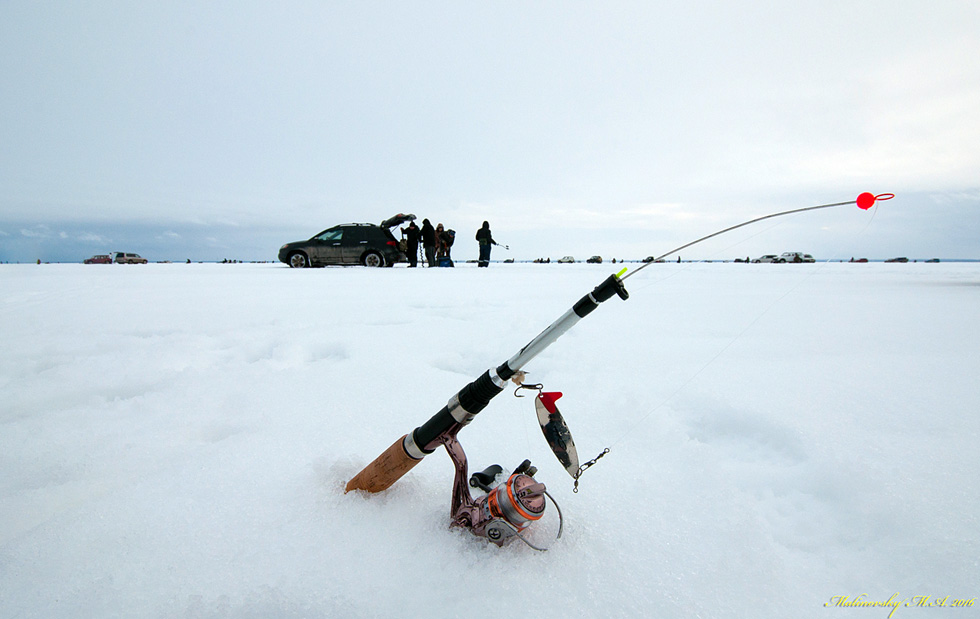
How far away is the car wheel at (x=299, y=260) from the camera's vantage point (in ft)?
49.5

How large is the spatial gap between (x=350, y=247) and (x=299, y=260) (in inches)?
A: 77.7

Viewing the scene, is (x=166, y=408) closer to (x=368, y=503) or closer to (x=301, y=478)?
(x=301, y=478)

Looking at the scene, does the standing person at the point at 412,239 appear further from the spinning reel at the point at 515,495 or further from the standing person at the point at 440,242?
the spinning reel at the point at 515,495

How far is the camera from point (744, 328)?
3.79 metres

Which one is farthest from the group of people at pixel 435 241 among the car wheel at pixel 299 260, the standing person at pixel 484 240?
the car wheel at pixel 299 260

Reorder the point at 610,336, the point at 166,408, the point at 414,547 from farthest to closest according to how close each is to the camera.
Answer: the point at 610,336
the point at 166,408
the point at 414,547

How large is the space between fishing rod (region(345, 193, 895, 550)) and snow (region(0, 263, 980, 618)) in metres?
0.10

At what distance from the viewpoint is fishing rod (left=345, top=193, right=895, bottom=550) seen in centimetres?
116

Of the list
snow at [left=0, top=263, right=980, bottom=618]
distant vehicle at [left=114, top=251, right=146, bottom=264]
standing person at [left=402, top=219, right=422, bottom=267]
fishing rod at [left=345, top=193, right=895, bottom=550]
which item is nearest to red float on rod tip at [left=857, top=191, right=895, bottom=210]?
fishing rod at [left=345, top=193, right=895, bottom=550]

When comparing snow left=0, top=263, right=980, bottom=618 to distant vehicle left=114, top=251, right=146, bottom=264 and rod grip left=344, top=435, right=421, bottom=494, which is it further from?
distant vehicle left=114, top=251, right=146, bottom=264

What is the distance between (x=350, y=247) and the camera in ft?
48.9

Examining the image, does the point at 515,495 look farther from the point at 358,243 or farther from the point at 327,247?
the point at 327,247

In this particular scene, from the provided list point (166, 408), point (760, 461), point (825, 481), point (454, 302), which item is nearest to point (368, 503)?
point (166, 408)

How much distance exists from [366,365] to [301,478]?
3.97 feet
